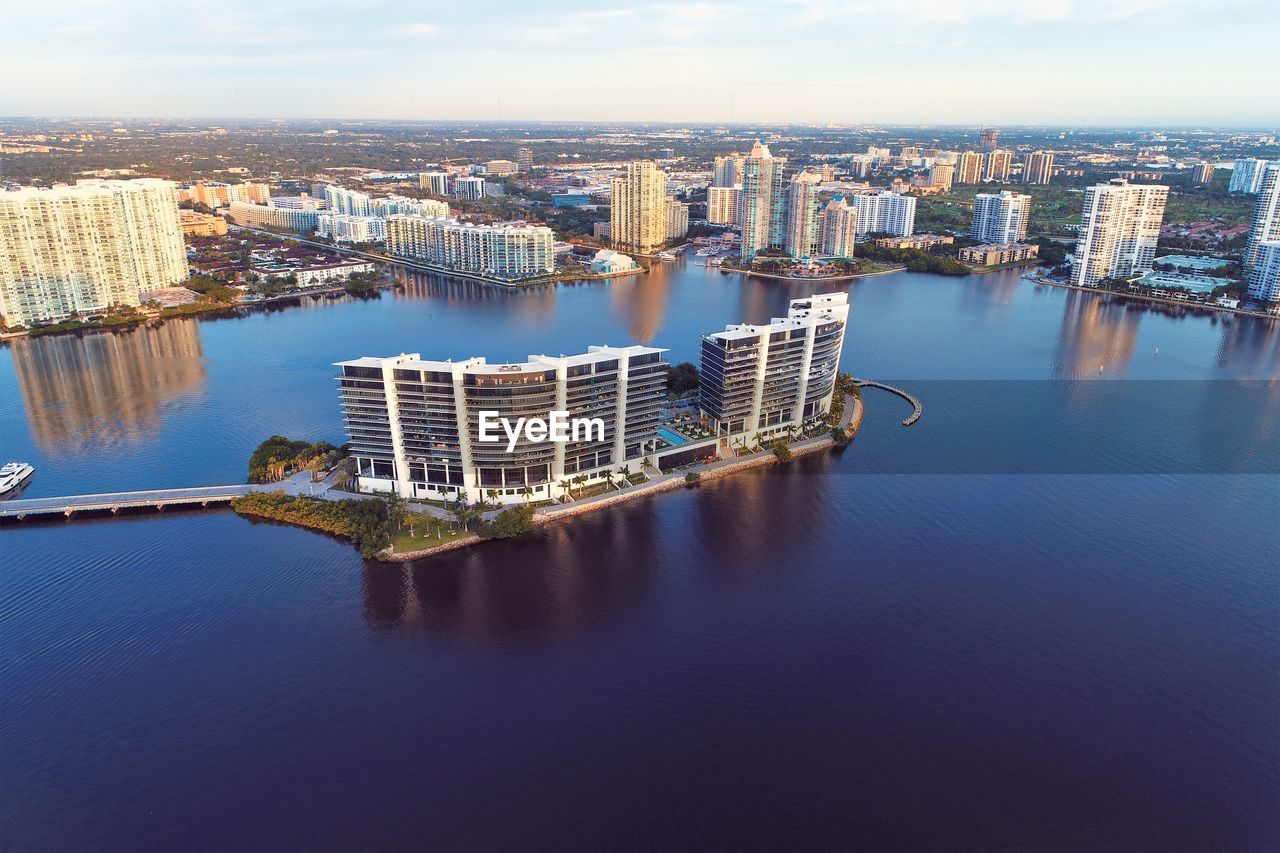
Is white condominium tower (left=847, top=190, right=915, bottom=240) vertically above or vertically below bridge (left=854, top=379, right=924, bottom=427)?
above

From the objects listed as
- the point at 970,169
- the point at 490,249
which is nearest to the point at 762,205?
the point at 490,249

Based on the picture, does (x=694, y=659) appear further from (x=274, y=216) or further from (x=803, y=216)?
(x=274, y=216)

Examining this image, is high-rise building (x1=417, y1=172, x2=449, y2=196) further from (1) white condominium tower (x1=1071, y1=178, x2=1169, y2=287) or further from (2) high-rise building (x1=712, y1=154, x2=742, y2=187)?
(1) white condominium tower (x1=1071, y1=178, x2=1169, y2=287)

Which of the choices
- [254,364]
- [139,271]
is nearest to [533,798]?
[254,364]

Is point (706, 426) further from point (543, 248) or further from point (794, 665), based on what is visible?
point (543, 248)

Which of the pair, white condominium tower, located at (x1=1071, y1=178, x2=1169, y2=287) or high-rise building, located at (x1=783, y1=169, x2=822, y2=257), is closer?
white condominium tower, located at (x1=1071, y1=178, x2=1169, y2=287)

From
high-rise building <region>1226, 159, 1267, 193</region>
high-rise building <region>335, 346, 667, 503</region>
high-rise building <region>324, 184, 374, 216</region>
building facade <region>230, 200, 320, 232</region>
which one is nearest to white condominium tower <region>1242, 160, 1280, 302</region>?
high-rise building <region>335, 346, 667, 503</region>

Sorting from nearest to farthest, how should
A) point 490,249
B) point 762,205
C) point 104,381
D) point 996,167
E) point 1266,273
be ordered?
point 104,381 → point 1266,273 → point 490,249 → point 762,205 → point 996,167
